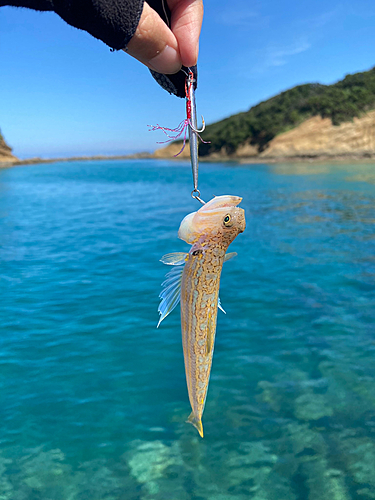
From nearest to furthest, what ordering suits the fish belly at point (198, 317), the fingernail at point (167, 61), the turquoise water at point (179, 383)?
the fingernail at point (167, 61) < the fish belly at point (198, 317) < the turquoise water at point (179, 383)

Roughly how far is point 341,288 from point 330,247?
4.41 meters

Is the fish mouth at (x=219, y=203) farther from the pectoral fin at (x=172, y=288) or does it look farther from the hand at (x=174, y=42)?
the hand at (x=174, y=42)

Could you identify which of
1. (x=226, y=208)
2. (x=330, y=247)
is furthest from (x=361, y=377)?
(x=330, y=247)

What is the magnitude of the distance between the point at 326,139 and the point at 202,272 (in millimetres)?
74607

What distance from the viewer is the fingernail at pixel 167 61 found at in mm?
2670

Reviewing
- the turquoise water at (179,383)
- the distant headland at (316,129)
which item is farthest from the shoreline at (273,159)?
the turquoise water at (179,383)

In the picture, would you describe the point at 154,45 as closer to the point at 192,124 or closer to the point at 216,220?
the point at 192,124

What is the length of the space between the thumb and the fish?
117cm

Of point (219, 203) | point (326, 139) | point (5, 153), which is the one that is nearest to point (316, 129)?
point (326, 139)

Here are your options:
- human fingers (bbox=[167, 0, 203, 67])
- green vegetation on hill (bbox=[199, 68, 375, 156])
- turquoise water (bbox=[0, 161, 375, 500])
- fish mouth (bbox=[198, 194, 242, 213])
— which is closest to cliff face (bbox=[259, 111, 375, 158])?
green vegetation on hill (bbox=[199, 68, 375, 156])

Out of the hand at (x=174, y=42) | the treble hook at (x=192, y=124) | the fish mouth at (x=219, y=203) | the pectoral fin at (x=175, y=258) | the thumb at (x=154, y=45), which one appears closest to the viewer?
→ the thumb at (x=154, y=45)

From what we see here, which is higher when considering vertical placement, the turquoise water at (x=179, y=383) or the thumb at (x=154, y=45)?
the thumb at (x=154, y=45)

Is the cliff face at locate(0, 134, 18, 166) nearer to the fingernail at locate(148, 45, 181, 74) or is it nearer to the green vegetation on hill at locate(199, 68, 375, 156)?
the green vegetation on hill at locate(199, 68, 375, 156)

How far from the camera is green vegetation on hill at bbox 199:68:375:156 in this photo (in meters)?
69.6
